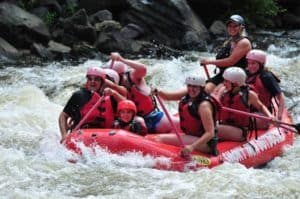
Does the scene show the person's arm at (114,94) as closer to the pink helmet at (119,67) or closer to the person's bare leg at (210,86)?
the pink helmet at (119,67)

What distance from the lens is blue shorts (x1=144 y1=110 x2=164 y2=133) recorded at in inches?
304

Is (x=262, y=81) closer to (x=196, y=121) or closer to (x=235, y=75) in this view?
(x=235, y=75)

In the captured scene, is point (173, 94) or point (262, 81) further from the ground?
point (262, 81)

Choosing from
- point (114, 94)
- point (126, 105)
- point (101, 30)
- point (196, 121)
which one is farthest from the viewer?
point (101, 30)

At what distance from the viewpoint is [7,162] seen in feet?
23.4

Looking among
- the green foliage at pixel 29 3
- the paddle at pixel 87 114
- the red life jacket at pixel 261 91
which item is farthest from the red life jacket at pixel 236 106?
the green foliage at pixel 29 3

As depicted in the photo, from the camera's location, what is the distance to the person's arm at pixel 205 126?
6.76m

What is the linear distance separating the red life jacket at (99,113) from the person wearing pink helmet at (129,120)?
0.11m

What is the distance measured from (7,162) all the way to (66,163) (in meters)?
0.71

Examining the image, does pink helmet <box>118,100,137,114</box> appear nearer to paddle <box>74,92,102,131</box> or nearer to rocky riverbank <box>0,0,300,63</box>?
paddle <box>74,92,102,131</box>

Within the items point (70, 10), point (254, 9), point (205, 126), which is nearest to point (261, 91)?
point (205, 126)

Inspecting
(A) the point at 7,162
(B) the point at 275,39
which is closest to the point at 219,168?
(A) the point at 7,162

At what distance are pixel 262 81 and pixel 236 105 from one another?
67 centimetres

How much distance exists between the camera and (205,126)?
6805 millimetres
